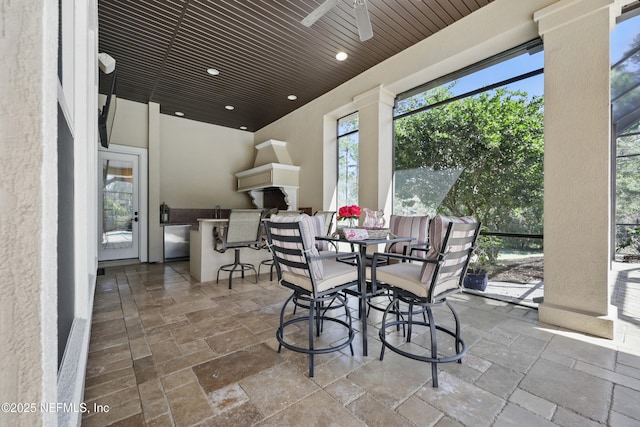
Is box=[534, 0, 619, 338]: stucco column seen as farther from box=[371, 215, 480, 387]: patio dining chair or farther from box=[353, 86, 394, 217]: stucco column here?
box=[353, 86, 394, 217]: stucco column

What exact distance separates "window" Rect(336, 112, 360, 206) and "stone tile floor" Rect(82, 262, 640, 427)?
2.75 m

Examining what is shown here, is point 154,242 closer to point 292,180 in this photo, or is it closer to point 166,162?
point 166,162

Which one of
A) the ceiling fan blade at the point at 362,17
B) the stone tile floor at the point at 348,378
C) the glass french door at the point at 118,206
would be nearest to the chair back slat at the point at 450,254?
the stone tile floor at the point at 348,378

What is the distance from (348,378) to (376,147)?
338 cm

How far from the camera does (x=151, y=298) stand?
3188 millimetres

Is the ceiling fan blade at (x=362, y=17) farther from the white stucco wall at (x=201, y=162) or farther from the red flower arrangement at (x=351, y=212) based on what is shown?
the white stucco wall at (x=201, y=162)

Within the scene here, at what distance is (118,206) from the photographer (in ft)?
17.8

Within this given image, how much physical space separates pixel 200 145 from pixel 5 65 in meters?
6.83

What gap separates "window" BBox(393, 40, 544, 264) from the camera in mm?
3027

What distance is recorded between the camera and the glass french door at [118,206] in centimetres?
525

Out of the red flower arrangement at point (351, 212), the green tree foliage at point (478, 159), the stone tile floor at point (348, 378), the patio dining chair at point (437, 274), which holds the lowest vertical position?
the stone tile floor at point (348, 378)

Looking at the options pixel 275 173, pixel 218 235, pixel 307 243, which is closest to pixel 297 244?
pixel 307 243

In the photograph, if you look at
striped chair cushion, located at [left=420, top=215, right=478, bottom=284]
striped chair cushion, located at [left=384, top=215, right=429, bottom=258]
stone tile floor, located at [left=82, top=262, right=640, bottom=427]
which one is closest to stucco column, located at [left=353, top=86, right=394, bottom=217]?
striped chair cushion, located at [left=384, top=215, right=429, bottom=258]

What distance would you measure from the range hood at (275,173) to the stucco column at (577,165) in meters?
4.27
